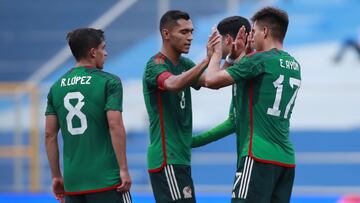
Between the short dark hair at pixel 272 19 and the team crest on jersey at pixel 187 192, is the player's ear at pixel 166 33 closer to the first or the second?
the short dark hair at pixel 272 19

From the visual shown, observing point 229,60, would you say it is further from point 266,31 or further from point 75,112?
point 75,112

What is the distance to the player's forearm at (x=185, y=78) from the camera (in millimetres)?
6461

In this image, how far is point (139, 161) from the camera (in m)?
15.6

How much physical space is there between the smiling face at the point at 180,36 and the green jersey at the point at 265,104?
2.42 ft

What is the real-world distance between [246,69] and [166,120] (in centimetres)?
85

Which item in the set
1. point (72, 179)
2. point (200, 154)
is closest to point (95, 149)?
point (72, 179)

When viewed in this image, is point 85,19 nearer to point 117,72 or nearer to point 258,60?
point 117,72

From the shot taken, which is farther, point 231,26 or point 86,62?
point 231,26

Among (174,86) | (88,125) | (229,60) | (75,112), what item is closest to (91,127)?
(88,125)

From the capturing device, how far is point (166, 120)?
22.5 ft

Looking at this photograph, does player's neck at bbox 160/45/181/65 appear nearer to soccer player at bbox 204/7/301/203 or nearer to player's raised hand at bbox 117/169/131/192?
soccer player at bbox 204/7/301/203

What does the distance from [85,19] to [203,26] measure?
2.00 meters

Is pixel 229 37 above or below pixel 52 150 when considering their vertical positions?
above

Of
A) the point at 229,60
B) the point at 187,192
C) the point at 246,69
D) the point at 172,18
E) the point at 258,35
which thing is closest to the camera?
the point at 246,69
